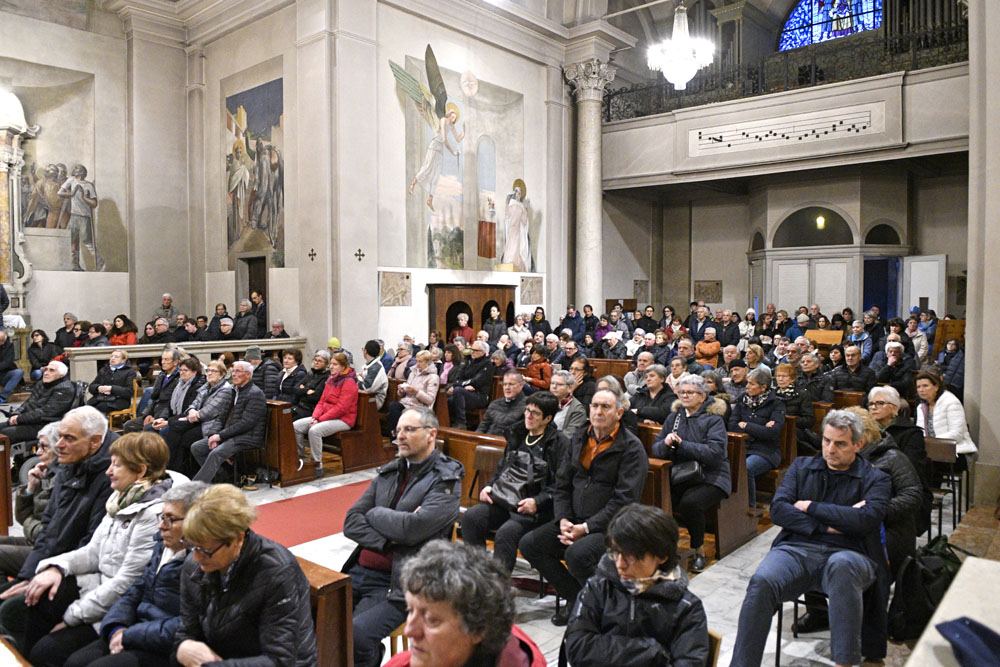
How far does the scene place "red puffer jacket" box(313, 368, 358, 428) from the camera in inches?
289

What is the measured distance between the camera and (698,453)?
4742 millimetres

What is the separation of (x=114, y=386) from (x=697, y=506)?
6064mm

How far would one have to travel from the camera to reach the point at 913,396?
8.57 m

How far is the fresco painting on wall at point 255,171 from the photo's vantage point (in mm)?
12445

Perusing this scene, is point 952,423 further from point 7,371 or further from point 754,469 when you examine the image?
point 7,371

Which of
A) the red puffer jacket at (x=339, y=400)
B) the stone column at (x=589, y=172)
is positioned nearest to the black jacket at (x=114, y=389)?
the red puffer jacket at (x=339, y=400)

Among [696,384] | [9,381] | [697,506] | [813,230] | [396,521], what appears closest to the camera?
[396,521]

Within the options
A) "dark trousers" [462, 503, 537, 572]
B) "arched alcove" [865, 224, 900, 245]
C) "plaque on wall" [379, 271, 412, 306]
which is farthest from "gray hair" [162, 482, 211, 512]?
"arched alcove" [865, 224, 900, 245]

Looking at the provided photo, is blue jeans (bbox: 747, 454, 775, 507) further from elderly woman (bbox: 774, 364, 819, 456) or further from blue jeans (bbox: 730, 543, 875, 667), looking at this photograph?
blue jeans (bbox: 730, 543, 875, 667)

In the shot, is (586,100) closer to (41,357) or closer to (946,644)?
(41,357)

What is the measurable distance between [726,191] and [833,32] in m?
4.43

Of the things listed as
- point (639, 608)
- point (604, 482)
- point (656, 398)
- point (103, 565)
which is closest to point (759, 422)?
point (656, 398)

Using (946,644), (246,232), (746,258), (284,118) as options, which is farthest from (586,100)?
(946,644)

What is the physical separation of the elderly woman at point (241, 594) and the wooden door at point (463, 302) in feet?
34.8
